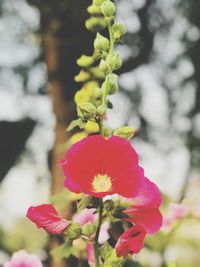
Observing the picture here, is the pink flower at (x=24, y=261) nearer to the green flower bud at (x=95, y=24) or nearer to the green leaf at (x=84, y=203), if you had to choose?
the green leaf at (x=84, y=203)

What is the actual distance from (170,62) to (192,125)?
86 cm

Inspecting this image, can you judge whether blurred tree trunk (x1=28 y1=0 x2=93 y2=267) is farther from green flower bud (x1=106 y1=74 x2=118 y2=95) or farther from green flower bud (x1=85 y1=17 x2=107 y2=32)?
green flower bud (x1=106 y1=74 x2=118 y2=95)

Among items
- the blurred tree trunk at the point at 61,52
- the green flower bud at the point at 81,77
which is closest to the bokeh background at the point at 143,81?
the blurred tree trunk at the point at 61,52

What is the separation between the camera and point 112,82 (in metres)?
0.73

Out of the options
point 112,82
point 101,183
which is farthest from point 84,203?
point 112,82

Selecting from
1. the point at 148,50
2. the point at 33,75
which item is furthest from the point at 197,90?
the point at 33,75

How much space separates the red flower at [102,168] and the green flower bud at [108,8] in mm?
174

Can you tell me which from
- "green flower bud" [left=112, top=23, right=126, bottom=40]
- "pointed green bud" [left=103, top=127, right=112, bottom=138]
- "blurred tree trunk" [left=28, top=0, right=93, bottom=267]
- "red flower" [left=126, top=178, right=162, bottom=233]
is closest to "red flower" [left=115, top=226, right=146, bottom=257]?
"red flower" [left=126, top=178, right=162, bottom=233]

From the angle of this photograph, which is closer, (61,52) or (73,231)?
(73,231)

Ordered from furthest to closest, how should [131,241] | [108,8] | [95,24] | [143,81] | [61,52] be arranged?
[143,81] → [61,52] → [95,24] → [108,8] → [131,241]

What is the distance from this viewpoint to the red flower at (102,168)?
68 centimetres

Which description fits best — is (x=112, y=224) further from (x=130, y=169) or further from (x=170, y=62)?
(x=170, y=62)

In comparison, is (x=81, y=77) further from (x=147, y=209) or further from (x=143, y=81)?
(x=143, y=81)

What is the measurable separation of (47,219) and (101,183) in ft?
0.24
